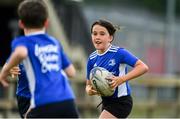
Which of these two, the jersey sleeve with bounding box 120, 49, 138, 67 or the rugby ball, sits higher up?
the jersey sleeve with bounding box 120, 49, 138, 67

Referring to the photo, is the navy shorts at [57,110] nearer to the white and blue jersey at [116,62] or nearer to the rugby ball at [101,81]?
the rugby ball at [101,81]

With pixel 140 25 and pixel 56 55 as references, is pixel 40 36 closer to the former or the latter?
pixel 56 55

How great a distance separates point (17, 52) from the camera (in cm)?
716

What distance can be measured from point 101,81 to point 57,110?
1886 millimetres

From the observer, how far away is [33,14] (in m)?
7.16

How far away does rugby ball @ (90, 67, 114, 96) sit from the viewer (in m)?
9.03

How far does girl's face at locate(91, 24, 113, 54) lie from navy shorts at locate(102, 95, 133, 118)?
0.67m

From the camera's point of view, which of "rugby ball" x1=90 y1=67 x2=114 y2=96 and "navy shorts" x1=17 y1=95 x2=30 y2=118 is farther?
"navy shorts" x1=17 y1=95 x2=30 y2=118

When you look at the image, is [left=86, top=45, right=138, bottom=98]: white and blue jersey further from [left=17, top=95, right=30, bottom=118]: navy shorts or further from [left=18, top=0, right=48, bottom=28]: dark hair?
[left=18, top=0, right=48, bottom=28]: dark hair

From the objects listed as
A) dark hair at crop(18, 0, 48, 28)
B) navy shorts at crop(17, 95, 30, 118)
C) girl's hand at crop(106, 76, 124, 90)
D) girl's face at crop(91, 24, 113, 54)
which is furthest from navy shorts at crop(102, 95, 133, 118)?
dark hair at crop(18, 0, 48, 28)

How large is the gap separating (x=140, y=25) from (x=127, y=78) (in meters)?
26.2

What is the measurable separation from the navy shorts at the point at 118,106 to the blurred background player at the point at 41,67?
1886 mm

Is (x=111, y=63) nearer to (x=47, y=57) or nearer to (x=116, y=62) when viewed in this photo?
(x=116, y=62)

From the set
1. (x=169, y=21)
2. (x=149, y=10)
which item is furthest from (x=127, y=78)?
(x=149, y=10)
